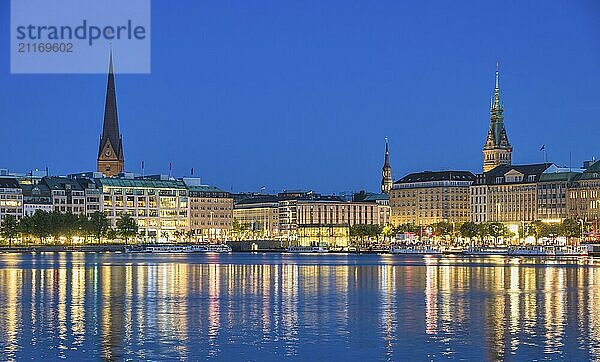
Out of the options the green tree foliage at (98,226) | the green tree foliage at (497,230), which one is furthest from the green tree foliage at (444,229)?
the green tree foliage at (98,226)

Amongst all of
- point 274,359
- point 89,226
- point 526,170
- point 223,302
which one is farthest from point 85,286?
point 526,170

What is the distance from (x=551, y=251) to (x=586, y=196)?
99.3 feet

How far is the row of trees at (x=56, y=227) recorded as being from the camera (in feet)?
565

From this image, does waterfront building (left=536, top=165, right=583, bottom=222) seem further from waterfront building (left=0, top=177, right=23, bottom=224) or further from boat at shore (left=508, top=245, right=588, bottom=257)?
waterfront building (left=0, top=177, right=23, bottom=224)

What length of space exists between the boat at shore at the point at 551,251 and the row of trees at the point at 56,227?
63235 mm

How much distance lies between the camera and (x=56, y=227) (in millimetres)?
172750

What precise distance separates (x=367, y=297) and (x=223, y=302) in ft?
24.7

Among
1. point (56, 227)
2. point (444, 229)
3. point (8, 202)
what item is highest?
point (8, 202)

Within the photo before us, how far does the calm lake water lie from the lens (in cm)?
3406

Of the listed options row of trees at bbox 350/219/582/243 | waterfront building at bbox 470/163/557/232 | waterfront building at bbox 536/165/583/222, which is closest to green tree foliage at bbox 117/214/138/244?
row of trees at bbox 350/219/582/243

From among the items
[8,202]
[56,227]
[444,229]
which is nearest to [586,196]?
[444,229]

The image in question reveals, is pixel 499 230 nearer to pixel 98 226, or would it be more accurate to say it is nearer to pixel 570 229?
pixel 570 229

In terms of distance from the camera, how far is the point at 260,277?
77.2 m

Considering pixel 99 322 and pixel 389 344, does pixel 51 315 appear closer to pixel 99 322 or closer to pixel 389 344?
pixel 99 322
